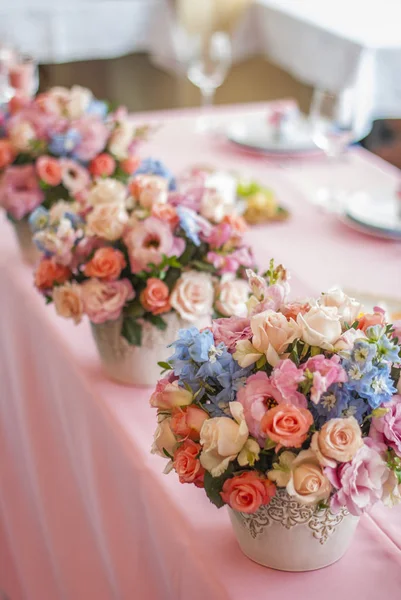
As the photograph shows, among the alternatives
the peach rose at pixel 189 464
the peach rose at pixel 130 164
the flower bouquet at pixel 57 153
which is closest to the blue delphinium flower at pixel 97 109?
the flower bouquet at pixel 57 153

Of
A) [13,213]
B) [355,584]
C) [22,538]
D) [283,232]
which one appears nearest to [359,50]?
[283,232]

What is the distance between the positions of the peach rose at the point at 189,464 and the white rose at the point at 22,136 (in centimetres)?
88

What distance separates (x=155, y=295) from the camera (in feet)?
3.60

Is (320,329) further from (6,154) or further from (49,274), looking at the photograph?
(6,154)

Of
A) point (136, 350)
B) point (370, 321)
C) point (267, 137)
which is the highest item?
point (370, 321)

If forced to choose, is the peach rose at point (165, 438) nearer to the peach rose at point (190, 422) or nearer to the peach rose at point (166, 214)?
the peach rose at point (190, 422)

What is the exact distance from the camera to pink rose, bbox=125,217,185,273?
3.58ft

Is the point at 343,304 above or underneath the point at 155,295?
above

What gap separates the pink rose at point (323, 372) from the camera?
0.73 m

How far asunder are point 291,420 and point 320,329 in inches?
3.6

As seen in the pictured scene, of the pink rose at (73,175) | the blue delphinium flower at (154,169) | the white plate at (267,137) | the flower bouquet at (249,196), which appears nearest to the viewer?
the blue delphinium flower at (154,169)

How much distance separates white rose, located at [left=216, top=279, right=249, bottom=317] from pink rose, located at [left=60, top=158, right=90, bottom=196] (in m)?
0.45

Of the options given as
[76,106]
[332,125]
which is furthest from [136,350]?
[332,125]

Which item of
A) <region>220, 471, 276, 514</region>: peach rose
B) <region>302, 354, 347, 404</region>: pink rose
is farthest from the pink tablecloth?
<region>302, 354, 347, 404</region>: pink rose
